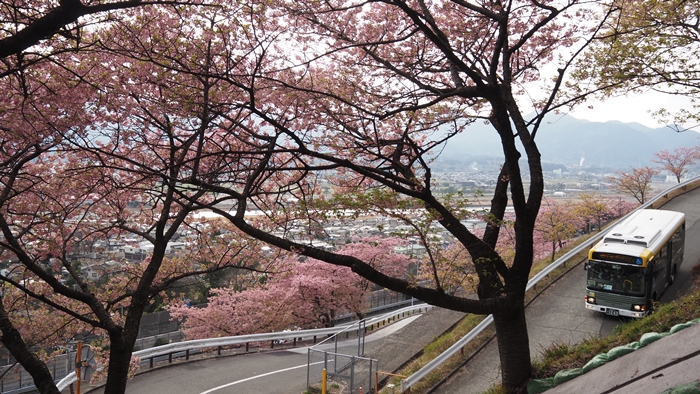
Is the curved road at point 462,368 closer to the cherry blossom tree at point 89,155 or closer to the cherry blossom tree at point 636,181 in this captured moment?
the cherry blossom tree at point 89,155

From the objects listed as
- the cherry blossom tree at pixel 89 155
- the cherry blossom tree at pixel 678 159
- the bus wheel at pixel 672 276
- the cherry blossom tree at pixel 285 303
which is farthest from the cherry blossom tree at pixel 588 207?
the cherry blossom tree at pixel 89 155

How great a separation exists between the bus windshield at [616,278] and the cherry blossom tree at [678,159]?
27.8 m

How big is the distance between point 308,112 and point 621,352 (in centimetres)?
580

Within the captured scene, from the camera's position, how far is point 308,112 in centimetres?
827

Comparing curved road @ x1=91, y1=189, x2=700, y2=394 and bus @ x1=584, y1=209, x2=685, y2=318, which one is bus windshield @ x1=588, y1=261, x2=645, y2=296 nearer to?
bus @ x1=584, y1=209, x2=685, y2=318

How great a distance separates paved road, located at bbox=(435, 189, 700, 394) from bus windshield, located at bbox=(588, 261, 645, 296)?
0.94 metres

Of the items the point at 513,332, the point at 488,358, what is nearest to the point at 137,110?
the point at 513,332

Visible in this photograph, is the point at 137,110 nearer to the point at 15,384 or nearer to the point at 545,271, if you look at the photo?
the point at 545,271

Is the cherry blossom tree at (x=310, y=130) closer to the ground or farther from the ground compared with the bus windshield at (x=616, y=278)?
farther from the ground

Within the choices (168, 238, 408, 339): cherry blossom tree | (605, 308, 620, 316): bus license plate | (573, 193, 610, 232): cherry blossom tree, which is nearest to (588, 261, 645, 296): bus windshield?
(605, 308, 620, 316): bus license plate

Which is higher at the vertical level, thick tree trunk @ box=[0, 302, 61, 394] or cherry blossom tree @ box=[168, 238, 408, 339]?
thick tree trunk @ box=[0, 302, 61, 394]

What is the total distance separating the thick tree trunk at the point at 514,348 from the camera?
670cm

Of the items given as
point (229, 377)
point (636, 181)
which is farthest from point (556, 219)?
point (229, 377)

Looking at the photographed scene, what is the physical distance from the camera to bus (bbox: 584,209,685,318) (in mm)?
11648
